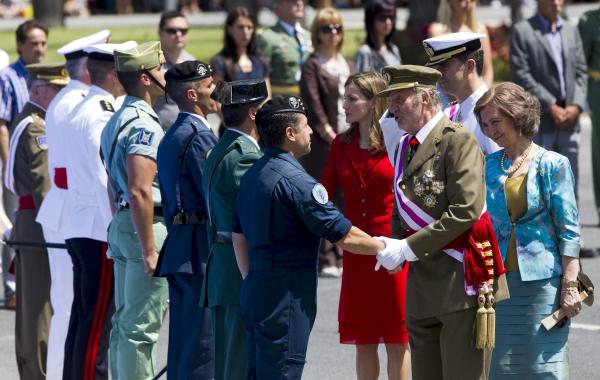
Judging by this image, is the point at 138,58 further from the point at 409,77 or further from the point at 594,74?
the point at 594,74

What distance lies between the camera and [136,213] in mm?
6520

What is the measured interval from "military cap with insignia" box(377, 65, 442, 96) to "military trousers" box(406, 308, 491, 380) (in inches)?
38.7

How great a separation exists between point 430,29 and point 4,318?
168 inches

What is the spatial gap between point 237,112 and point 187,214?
0.62 metres

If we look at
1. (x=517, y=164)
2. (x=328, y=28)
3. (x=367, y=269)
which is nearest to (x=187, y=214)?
(x=367, y=269)

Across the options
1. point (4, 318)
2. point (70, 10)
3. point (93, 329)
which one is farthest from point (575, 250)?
point (70, 10)

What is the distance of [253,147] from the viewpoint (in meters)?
6.04

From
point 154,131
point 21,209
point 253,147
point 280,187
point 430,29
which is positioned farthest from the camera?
point 430,29

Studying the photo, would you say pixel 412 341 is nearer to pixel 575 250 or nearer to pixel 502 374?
pixel 502 374

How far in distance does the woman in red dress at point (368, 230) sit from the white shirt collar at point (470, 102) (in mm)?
483

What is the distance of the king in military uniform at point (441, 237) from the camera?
543 cm

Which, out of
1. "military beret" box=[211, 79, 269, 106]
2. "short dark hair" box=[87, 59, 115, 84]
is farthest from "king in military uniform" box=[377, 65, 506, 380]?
"short dark hair" box=[87, 59, 115, 84]

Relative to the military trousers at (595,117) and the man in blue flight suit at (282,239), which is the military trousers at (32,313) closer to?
the man in blue flight suit at (282,239)

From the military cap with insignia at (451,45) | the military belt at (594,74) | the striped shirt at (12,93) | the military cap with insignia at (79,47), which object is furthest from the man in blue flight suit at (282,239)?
the military belt at (594,74)
